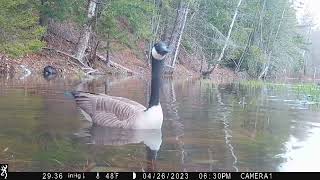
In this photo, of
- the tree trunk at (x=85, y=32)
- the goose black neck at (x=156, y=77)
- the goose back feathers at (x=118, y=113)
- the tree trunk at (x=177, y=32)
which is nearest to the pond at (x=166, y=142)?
the goose back feathers at (x=118, y=113)

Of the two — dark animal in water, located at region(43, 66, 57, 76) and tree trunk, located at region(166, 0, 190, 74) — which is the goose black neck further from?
tree trunk, located at region(166, 0, 190, 74)

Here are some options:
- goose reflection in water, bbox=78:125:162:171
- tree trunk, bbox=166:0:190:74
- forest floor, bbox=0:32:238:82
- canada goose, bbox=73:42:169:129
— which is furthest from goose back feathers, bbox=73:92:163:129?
tree trunk, bbox=166:0:190:74

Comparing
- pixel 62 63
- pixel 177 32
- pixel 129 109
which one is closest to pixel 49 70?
pixel 62 63

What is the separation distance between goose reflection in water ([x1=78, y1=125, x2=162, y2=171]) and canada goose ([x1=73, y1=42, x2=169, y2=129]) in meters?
0.14

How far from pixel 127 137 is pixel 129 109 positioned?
871mm

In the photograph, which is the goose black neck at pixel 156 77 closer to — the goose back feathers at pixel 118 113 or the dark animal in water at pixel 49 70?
the goose back feathers at pixel 118 113

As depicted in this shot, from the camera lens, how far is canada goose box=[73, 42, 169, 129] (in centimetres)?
843

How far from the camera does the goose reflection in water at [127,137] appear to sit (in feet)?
23.0

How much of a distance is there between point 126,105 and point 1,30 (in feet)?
51.3

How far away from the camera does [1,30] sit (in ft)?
74.2

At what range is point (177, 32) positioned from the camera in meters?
42.8

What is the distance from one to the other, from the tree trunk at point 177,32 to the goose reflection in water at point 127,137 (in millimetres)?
31817

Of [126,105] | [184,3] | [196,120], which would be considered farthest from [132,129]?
[184,3]

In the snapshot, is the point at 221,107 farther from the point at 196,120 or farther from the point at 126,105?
the point at 126,105
